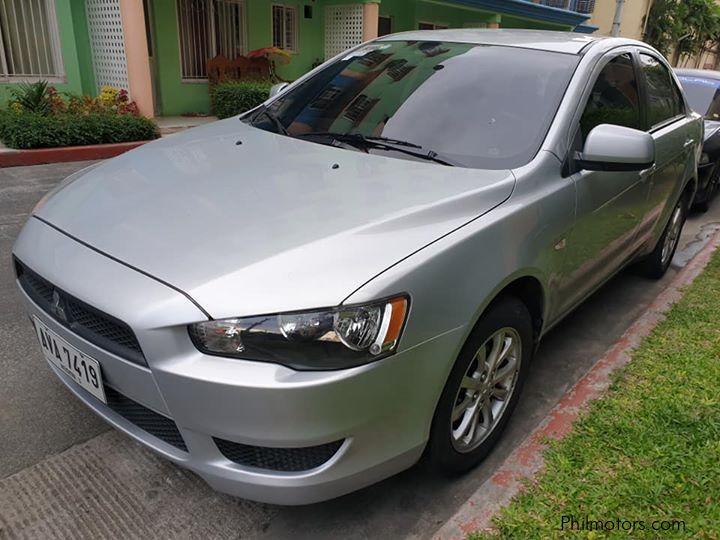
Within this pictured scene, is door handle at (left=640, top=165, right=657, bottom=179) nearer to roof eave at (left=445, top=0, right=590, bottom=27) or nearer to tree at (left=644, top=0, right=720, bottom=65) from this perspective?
roof eave at (left=445, top=0, right=590, bottom=27)

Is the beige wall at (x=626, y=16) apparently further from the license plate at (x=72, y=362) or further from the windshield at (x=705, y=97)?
the license plate at (x=72, y=362)

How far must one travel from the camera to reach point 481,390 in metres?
2.35

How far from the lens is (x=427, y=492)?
7.81 ft

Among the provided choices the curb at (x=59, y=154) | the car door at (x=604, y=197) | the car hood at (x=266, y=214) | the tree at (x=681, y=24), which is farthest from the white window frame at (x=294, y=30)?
the tree at (x=681, y=24)

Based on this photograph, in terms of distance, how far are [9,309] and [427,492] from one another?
2.76 meters

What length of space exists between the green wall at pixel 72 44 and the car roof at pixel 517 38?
8076 millimetres

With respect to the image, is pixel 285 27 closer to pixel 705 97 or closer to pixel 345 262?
pixel 705 97

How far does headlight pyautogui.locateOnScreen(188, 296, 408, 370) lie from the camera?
1722 millimetres

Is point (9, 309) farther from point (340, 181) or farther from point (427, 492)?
point (427, 492)

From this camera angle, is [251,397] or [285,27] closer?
[251,397]

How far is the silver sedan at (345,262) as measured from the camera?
174cm

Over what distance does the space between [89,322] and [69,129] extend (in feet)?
23.3

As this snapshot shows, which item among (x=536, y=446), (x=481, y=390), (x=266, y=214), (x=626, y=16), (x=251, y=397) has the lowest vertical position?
(x=536, y=446)

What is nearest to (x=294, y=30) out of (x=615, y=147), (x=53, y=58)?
(x=53, y=58)
